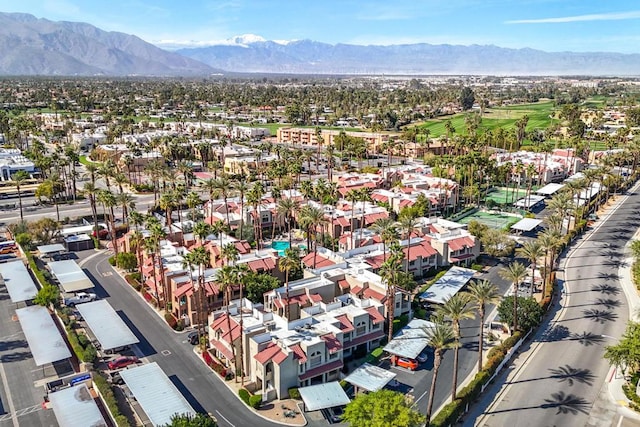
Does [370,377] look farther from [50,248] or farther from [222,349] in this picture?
[50,248]

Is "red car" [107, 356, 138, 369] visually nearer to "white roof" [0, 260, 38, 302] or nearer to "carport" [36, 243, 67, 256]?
"white roof" [0, 260, 38, 302]

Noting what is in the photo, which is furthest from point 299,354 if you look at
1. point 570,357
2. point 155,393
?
point 570,357

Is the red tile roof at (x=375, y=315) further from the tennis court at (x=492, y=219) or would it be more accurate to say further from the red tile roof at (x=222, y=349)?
the tennis court at (x=492, y=219)

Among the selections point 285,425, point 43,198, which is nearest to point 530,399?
point 285,425

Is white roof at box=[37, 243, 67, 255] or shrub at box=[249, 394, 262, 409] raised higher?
white roof at box=[37, 243, 67, 255]

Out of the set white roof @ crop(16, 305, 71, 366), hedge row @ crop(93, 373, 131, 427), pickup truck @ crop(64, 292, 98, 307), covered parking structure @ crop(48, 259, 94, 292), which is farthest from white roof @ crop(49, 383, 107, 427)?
covered parking structure @ crop(48, 259, 94, 292)
